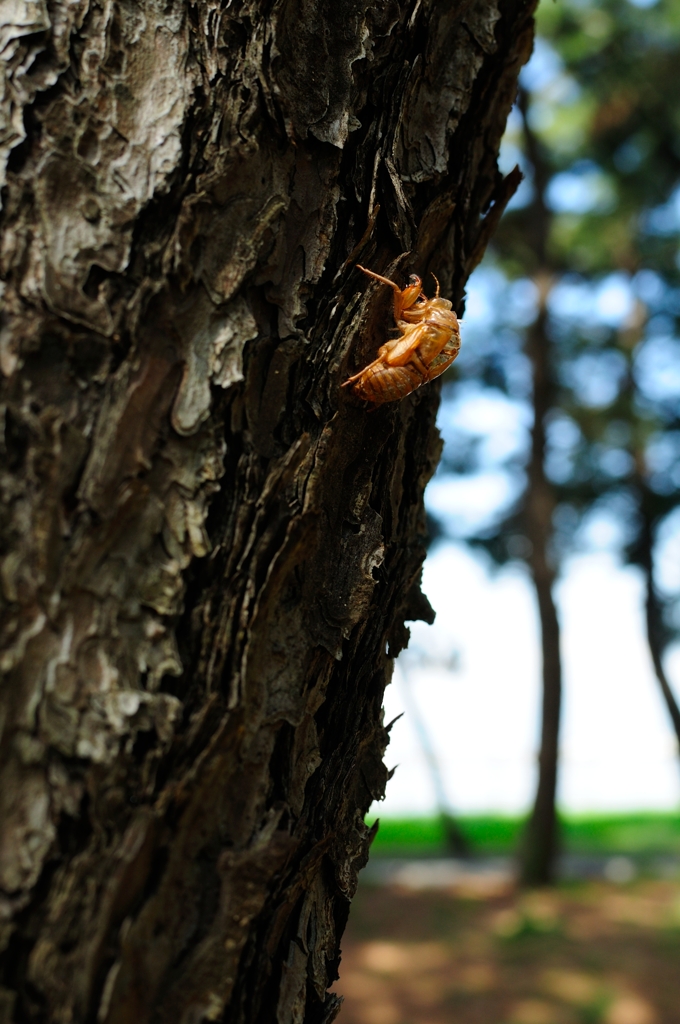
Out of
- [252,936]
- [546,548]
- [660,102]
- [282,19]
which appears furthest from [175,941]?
[660,102]

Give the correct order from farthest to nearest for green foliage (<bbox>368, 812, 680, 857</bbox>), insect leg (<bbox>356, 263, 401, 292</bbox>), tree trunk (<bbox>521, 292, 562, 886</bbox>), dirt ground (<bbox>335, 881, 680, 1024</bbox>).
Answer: green foliage (<bbox>368, 812, 680, 857</bbox>) < tree trunk (<bbox>521, 292, 562, 886</bbox>) < dirt ground (<bbox>335, 881, 680, 1024</bbox>) < insect leg (<bbox>356, 263, 401, 292</bbox>)

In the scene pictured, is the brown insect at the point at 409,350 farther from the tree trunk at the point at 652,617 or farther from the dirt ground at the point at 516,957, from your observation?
the tree trunk at the point at 652,617

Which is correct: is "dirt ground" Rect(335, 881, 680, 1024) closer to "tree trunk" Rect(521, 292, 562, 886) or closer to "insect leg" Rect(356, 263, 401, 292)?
"tree trunk" Rect(521, 292, 562, 886)

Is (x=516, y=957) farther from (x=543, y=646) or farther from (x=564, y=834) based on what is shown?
(x=564, y=834)

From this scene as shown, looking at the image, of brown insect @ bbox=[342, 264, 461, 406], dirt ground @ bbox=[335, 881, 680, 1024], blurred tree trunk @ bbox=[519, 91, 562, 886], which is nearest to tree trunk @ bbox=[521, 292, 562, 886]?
blurred tree trunk @ bbox=[519, 91, 562, 886]

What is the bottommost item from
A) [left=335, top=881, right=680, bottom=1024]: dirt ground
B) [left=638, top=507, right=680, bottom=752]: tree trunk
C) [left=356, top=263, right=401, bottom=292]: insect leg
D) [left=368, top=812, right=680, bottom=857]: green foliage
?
[left=335, top=881, right=680, bottom=1024]: dirt ground

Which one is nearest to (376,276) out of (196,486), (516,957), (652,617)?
(196,486)

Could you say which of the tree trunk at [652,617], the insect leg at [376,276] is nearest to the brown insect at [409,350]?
the insect leg at [376,276]

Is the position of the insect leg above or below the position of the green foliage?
below
